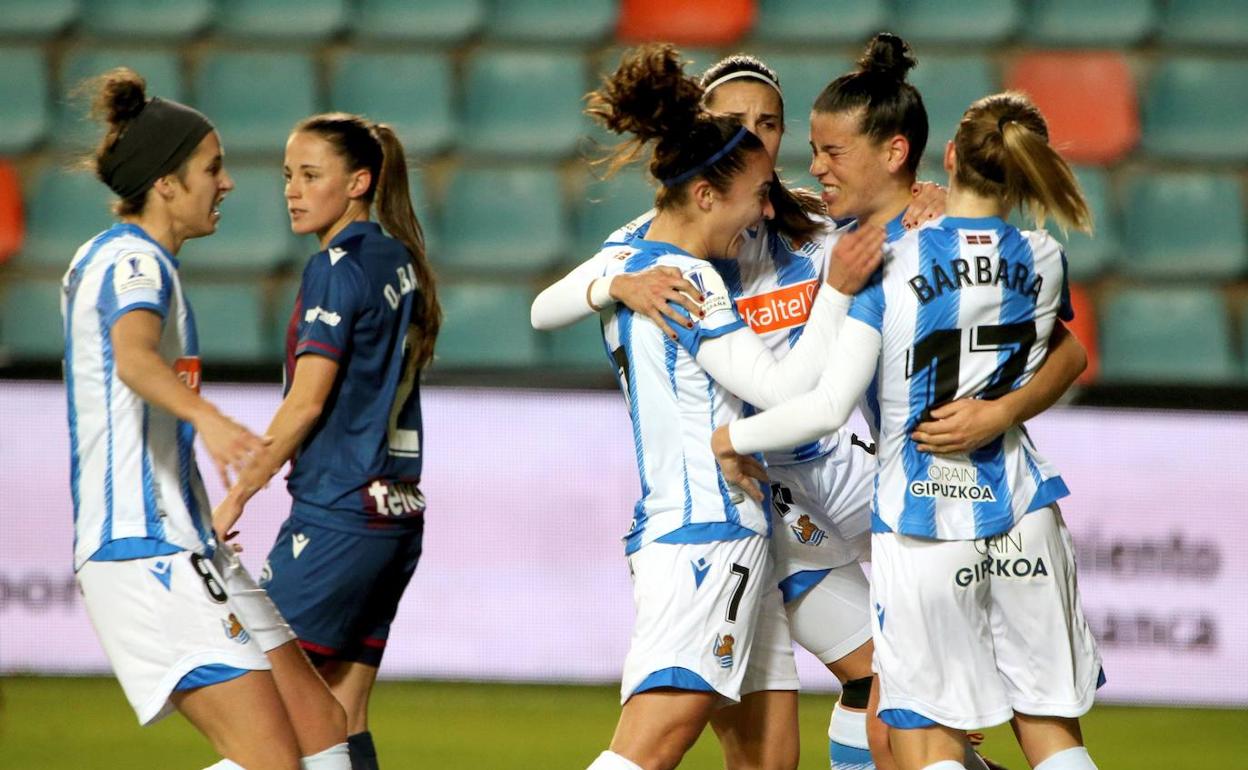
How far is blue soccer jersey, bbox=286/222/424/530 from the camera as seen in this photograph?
153 inches

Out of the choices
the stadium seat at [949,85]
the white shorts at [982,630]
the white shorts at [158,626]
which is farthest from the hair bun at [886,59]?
the stadium seat at [949,85]

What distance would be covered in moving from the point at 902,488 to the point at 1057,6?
660 centimetres

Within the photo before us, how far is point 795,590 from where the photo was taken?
3.84 metres

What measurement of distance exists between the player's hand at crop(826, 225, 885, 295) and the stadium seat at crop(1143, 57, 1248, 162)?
20.6ft

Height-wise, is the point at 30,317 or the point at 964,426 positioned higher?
the point at 964,426

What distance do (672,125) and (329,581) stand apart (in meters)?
1.40

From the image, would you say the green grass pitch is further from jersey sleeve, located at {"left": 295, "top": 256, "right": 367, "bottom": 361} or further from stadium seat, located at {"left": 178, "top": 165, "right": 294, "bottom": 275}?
stadium seat, located at {"left": 178, "top": 165, "right": 294, "bottom": 275}

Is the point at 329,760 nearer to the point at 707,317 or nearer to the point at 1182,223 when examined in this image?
the point at 707,317

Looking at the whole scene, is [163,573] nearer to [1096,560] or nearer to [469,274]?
[1096,560]

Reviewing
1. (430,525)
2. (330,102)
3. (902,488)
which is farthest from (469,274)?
(902,488)

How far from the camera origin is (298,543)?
3920 millimetres

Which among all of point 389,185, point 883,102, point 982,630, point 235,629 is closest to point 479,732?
point 389,185

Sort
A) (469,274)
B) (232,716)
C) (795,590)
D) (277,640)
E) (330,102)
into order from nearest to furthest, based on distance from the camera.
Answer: (232,716)
(277,640)
(795,590)
(469,274)
(330,102)

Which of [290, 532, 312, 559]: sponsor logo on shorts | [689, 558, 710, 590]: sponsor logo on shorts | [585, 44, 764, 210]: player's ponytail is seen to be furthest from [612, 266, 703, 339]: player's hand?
[290, 532, 312, 559]: sponsor logo on shorts
